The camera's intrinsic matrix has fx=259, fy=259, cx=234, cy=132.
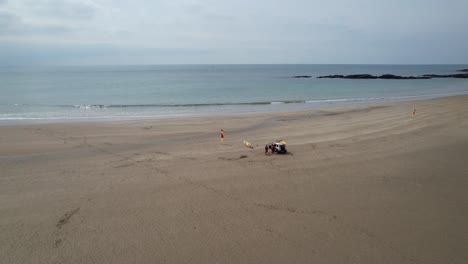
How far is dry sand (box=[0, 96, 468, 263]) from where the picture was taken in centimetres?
484

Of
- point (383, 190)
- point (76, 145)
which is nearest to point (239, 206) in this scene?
point (383, 190)

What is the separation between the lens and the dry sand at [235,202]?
484 cm

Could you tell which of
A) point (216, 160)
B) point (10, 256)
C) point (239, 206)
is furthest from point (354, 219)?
point (10, 256)

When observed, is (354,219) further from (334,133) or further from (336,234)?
(334,133)

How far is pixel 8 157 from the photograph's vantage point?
1026 centimetres

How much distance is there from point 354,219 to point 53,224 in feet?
21.7

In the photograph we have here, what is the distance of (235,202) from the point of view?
6.51 metres

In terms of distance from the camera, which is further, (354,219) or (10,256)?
(354,219)

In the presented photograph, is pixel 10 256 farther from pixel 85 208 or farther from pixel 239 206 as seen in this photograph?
pixel 239 206

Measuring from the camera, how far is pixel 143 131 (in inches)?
629

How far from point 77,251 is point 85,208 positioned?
164 centimetres

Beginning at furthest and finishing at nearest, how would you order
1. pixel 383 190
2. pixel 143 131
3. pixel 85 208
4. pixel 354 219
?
1. pixel 143 131
2. pixel 383 190
3. pixel 85 208
4. pixel 354 219

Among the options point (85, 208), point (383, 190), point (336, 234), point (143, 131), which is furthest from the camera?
point (143, 131)

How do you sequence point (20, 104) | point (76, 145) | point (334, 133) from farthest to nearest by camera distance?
1. point (20, 104)
2. point (334, 133)
3. point (76, 145)
